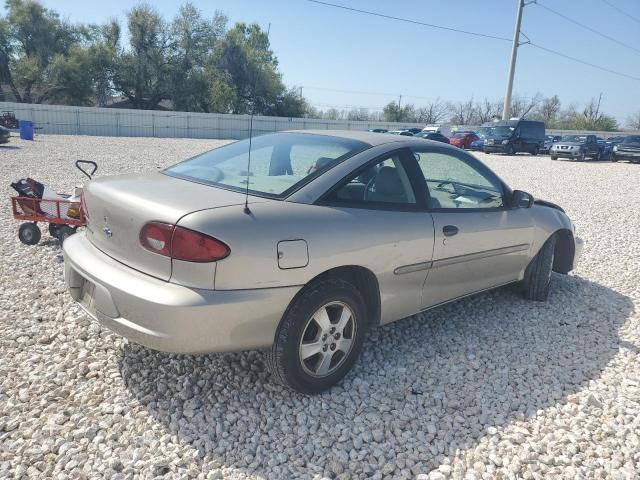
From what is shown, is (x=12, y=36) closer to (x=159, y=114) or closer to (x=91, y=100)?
(x=91, y=100)

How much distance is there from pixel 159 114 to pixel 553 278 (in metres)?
35.1

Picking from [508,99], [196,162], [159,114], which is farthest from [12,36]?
[196,162]

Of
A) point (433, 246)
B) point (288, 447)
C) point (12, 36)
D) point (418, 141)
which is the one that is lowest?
point (288, 447)

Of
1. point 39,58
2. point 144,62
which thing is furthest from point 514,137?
point 39,58

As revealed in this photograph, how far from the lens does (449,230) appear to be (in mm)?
3418

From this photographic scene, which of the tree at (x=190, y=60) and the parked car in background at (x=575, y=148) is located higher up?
→ the tree at (x=190, y=60)

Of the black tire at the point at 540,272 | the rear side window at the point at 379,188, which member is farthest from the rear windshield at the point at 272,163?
the black tire at the point at 540,272

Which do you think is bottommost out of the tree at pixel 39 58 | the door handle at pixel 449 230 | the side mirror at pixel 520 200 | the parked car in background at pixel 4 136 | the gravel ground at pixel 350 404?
the gravel ground at pixel 350 404

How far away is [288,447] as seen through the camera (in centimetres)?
251

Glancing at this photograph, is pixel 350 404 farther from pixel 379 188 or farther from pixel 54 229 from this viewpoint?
pixel 54 229

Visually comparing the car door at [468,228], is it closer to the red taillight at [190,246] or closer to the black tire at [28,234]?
the red taillight at [190,246]

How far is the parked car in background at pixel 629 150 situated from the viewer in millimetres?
25281

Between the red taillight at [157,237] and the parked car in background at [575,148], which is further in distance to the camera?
the parked car in background at [575,148]

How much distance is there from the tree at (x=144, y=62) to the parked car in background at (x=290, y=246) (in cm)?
4797
